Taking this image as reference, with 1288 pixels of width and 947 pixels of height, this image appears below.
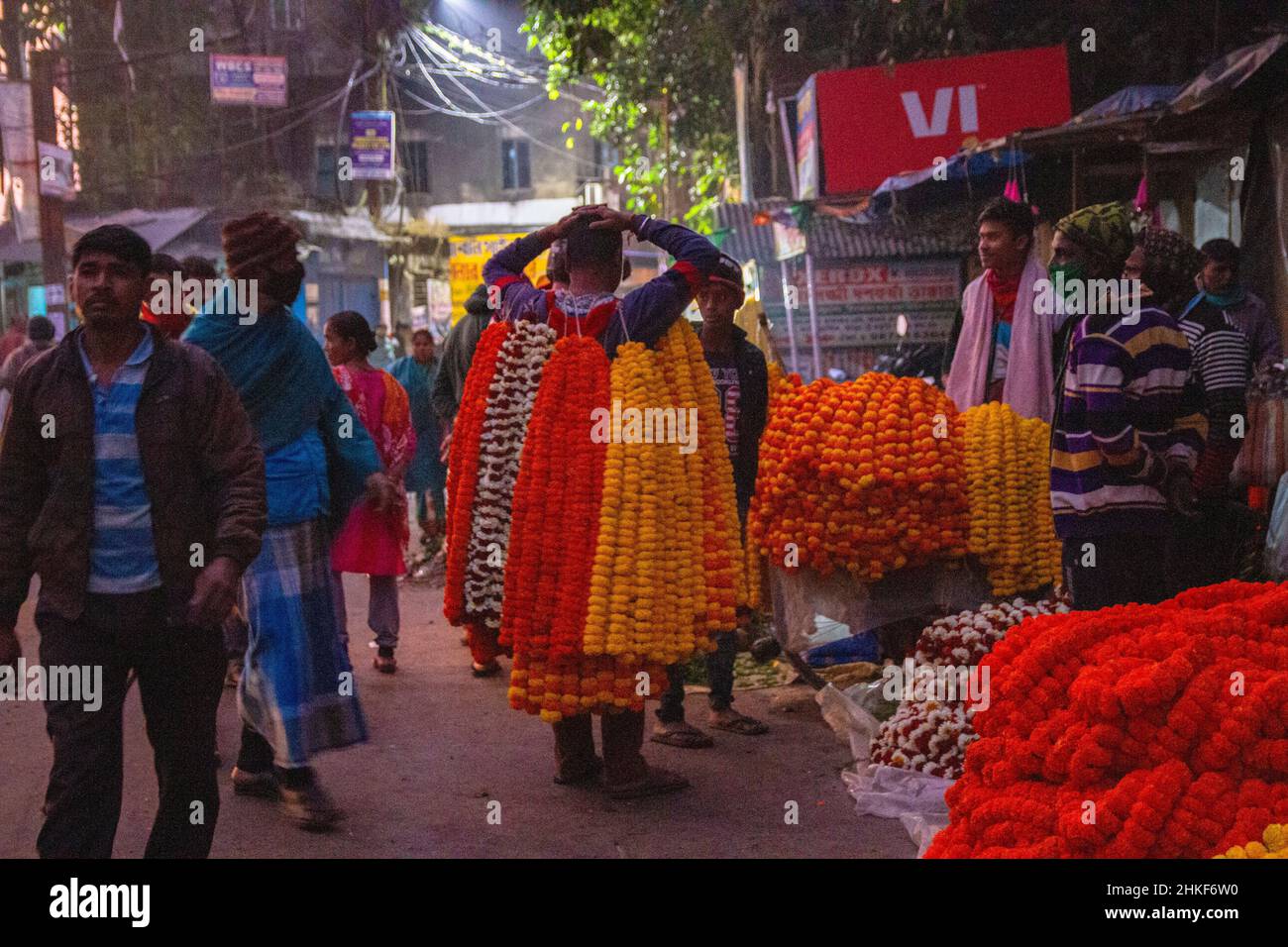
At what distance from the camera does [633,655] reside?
463cm

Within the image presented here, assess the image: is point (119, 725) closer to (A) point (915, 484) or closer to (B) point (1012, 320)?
(A) point (915, 484)

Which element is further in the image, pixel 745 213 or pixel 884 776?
pixel 745 213

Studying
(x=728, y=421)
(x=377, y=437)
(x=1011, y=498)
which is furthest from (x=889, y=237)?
(x=1011, y=498)

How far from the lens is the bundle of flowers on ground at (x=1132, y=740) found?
259 cm

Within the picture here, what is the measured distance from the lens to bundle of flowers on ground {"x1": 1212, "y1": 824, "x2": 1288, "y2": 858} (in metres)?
2.45

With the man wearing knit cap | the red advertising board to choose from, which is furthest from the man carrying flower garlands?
the red advertising board

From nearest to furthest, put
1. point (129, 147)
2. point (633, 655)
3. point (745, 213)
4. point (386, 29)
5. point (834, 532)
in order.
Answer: point (633, 655), point (834, 532), point (745, 213), point (129, 147), point (386, 29)

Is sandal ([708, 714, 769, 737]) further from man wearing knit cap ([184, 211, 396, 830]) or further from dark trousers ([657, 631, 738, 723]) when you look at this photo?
man wearing knit cap ([184, 211, 396, 830])
